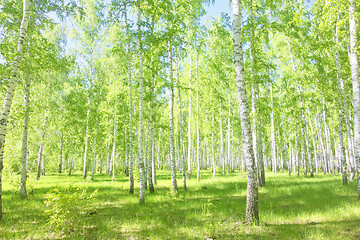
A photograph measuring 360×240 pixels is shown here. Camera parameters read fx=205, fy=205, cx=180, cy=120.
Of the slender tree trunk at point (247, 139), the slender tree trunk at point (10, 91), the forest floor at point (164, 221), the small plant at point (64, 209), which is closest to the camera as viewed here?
the forest floor at point (164, 221)

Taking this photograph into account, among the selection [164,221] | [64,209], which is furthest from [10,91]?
[164,221]

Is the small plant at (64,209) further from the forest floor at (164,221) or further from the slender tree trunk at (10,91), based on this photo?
the slender tree trunk at (10,91)

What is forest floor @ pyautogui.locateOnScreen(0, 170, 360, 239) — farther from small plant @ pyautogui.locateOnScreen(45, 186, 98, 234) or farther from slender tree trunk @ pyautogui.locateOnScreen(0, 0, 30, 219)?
slender tree trunk @ pyautogui.locateOnScreen(0, 0, 30, 219)

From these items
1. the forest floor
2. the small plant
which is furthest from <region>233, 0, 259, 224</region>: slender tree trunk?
the small plant

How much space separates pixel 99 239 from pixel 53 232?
1.60 meters

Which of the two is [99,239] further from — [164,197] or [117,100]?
[117,100]

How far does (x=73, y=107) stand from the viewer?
23.2 m

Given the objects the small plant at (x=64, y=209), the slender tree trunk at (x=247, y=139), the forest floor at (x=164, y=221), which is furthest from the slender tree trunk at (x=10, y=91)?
the slender tree trunk at (x=247, y=139)

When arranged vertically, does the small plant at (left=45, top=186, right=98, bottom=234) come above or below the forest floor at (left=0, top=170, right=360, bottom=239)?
above

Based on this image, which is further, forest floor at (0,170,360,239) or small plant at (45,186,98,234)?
small plant at (45,186,98,234)

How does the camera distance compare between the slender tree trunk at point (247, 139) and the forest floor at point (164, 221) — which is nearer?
the forest floor at point (164, 221)

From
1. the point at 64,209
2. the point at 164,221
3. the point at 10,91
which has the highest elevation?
the point at 10,91

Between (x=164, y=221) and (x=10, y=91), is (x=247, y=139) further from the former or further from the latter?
(x=10, y=91)

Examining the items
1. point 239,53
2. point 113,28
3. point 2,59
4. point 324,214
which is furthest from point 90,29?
point 324,214
